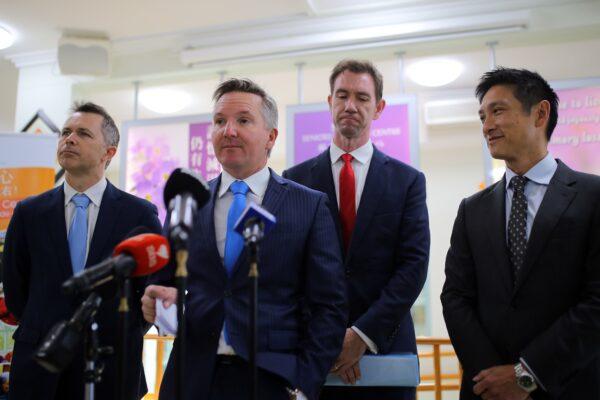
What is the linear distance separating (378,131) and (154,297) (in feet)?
10.4

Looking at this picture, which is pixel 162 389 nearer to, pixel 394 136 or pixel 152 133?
pixel 394 136

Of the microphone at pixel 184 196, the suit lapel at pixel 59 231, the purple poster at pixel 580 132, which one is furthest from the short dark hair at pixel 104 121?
the purple poster at pixel 580 132

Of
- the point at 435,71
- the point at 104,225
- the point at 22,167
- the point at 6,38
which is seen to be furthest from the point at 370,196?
the point at 6,38

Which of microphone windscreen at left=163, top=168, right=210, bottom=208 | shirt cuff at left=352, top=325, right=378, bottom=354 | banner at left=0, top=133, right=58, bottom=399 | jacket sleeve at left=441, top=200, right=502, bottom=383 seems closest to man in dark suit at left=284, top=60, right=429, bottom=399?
shirt cuff at left=352, top=325, right=378, bottom=354

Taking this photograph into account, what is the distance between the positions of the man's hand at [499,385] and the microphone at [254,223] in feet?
3.19

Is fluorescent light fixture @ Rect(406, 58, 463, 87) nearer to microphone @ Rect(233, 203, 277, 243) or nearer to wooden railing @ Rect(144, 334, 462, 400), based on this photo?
wooden railing @ Rect(144, 334, 462, 400)

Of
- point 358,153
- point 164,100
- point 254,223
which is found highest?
point 164,100

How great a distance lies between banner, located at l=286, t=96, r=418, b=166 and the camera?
4.39 m

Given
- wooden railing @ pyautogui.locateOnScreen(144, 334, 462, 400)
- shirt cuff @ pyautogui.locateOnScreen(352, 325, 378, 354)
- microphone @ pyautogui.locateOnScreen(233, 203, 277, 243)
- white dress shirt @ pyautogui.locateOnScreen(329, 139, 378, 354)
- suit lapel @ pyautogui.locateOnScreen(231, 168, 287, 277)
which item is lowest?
wooden railing @ pyautogui.locateOnScreen(144, 334, 462, 400)

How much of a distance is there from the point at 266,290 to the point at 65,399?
0.92 metres

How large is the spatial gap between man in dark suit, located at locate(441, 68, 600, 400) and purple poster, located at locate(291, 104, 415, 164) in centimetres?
222

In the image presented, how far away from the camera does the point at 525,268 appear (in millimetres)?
1842

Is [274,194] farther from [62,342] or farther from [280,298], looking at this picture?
[62,342]

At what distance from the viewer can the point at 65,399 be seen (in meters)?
1.99
